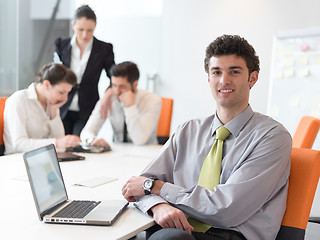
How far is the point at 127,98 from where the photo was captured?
323 centimetres

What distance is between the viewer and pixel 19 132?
2.70 m

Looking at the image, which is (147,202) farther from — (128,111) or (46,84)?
(128,111)

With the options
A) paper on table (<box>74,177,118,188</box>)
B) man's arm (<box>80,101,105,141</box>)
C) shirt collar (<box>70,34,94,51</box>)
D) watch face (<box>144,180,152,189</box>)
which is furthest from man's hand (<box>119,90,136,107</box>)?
watch face (<box>144,180,152,189</box>)

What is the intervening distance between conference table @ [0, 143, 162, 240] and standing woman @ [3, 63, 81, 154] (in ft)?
0.48

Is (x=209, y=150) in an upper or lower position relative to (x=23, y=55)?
lower

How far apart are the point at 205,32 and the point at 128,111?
7.41 feet

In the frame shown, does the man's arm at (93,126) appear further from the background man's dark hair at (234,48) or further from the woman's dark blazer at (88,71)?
the background man's dark hair at (234,48)

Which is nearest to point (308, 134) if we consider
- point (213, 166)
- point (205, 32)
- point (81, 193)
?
point (213, 166)

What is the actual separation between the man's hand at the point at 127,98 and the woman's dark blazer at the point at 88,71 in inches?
18.9

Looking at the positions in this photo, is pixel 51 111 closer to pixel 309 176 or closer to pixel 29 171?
pixel 29 171

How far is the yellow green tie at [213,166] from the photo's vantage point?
5.39 feet

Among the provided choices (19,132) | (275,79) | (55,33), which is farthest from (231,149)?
(55,33)

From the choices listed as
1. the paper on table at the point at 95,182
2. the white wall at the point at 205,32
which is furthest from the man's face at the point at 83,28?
the white wall at the point at 205,32

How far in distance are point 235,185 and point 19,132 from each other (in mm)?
1657
